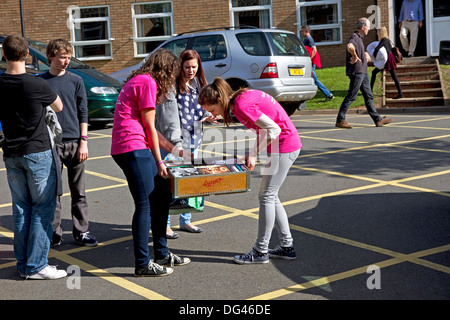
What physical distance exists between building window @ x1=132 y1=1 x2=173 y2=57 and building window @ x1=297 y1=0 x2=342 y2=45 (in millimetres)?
4840

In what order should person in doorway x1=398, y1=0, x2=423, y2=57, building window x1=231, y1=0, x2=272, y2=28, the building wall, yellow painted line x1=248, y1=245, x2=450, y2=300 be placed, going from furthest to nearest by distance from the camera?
building window x1=231, y1=0, x2=272, y2=28 → the building wall → person in doorway x1=398, y1=0, x2=423, y2=57 → yellow painted line x1=248, y1=245, x2=450, y2=300

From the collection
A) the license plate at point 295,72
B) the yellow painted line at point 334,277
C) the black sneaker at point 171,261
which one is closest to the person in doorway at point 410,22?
the license plate at point 295,72

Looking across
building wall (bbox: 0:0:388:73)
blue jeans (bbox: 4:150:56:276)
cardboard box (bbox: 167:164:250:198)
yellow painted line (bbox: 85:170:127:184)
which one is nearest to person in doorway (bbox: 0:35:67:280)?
blue jeans (bbox: 4:150:56:276)

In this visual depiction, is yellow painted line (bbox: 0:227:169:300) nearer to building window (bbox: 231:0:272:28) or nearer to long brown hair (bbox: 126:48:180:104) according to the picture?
long brown hair (bbox: 126:48:180:104)

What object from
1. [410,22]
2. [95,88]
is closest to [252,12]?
[410,22]

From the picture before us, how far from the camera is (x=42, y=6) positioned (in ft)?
79.2

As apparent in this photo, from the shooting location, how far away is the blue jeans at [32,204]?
5.01 meters

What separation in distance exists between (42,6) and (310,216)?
20111 millimetres

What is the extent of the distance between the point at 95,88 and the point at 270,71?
3844mm

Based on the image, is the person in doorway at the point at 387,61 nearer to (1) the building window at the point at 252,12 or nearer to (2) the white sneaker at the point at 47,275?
(1) the building window at the point at 252,12

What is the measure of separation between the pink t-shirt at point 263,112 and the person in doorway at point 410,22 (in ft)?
52.2

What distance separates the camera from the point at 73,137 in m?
5.91

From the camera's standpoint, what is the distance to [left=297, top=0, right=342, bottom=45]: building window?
22.2 m

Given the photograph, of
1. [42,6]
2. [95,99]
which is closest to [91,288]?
[95,99]
